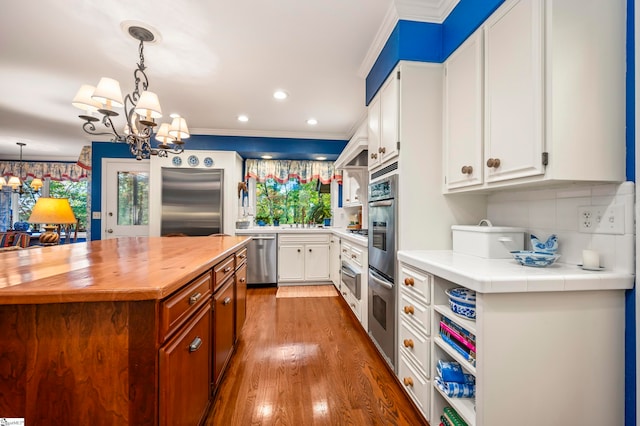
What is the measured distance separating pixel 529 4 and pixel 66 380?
7.41 ft

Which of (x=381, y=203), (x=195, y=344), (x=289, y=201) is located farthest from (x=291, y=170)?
(x=195, y=344)

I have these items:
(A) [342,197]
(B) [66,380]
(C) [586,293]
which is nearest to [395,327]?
(C) [586,293]

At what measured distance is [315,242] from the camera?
4367mm

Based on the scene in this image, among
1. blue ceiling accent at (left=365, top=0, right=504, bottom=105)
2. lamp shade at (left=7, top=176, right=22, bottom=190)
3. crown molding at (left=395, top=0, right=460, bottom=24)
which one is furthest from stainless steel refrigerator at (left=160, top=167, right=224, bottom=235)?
lamp shade at (left=7, top=176, right=22, bottom=190)

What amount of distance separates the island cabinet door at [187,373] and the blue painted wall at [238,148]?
137 inches

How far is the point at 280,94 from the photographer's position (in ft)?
10.3

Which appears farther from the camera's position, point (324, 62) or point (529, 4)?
point (324, 62)

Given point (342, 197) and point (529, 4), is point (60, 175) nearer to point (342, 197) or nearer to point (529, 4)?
point (342, 197)

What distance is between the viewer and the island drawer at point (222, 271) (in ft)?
5.17

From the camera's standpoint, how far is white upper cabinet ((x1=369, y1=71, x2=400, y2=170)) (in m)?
1.93

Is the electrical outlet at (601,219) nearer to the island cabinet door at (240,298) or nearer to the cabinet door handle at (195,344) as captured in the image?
the cabinet door handle at (195,344)

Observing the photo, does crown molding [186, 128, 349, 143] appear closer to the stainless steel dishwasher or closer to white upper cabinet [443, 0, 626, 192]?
the stainless steel dishwasher

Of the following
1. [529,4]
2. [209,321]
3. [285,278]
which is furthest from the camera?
[285,278]

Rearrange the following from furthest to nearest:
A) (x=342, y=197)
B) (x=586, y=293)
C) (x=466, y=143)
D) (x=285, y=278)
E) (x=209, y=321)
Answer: (x=342, y=197)
(x=285, y=278)
(x=466, y=143)
(x=209, y=321)
(x=586, y=293)
